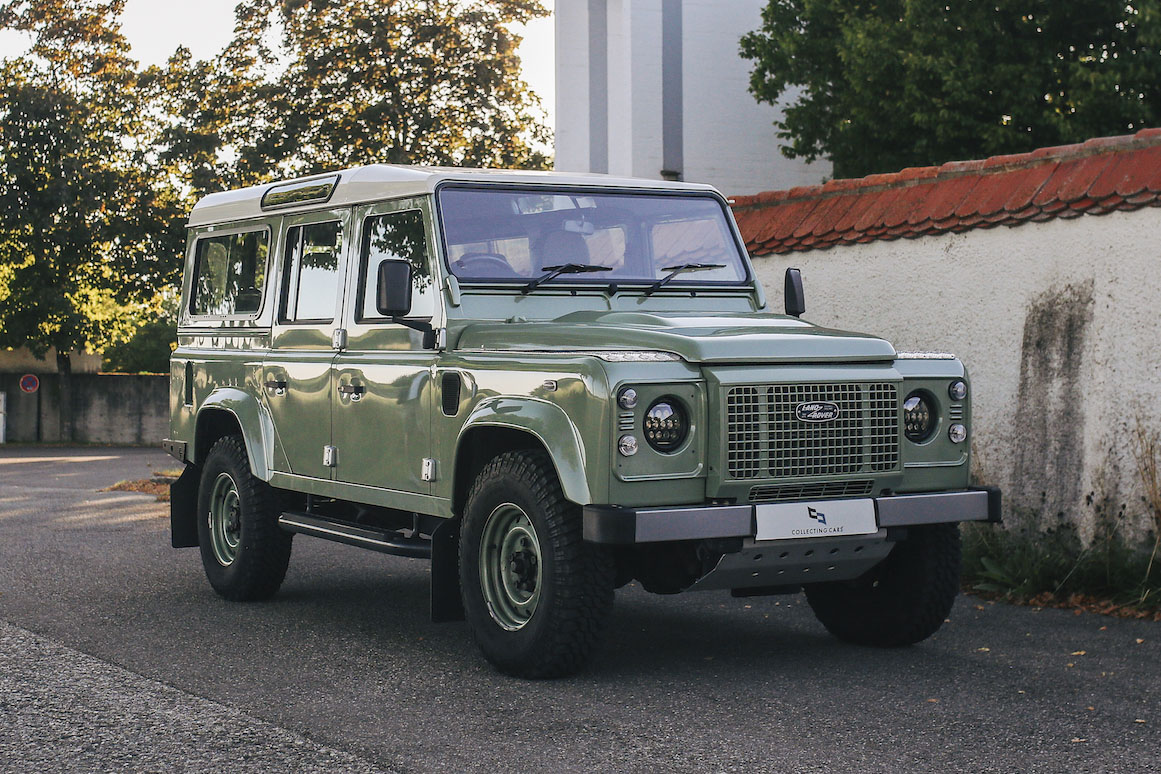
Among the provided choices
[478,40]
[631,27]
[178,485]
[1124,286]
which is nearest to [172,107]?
[478,40]

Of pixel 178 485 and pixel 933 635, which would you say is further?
pixel 178 485

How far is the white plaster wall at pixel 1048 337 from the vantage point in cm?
899

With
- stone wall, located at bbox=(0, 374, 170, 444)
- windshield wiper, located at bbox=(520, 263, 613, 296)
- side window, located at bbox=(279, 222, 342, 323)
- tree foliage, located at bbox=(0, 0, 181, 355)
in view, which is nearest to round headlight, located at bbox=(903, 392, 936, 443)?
windshield wiper, located at bbox=(520, 263, 613, 296)

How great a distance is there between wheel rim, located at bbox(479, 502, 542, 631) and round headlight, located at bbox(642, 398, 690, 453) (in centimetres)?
72

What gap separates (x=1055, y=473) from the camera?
9469mm

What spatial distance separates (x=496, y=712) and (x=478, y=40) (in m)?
31.0

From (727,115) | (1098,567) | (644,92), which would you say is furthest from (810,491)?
(727,115)

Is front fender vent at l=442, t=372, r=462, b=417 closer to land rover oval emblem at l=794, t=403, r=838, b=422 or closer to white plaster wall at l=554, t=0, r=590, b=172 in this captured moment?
land rover oval emblem at l=794, t=403, r=838, b=422

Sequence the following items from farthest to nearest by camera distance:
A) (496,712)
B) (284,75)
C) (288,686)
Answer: (284,75) → (288,686) → (496,712)

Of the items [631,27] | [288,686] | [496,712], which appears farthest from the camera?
[631,27]

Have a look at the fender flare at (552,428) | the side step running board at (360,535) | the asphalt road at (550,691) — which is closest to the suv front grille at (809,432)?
the fender flare at (552,428)

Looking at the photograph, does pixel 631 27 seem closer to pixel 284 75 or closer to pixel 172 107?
pixel 284 75

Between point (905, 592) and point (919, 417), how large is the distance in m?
0.87

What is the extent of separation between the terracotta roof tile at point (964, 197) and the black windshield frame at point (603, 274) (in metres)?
2.27
